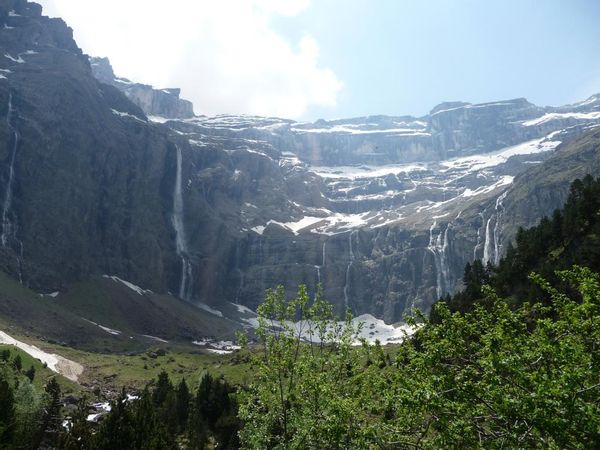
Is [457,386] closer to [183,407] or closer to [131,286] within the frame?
[183,407]

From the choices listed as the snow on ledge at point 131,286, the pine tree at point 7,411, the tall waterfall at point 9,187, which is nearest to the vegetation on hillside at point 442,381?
the pine tree at point 7,411

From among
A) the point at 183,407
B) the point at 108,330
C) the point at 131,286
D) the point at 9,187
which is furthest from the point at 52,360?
the point at 9,187

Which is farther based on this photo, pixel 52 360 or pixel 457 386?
pixel 52 360

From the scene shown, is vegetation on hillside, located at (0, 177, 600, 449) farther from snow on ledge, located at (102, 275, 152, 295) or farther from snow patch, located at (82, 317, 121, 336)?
snow on ledge, located at (102, 275, 152, 295)

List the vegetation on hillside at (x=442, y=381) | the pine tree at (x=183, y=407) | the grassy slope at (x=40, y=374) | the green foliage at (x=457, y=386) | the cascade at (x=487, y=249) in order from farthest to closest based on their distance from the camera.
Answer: the cascade at (x=487, y=249), the grassy slope at (x=40, y=374), the pine tree at (x=183, y=407), the vegetation on hillside at (x=442, y=381), the green foliage at (x=457, y=386)

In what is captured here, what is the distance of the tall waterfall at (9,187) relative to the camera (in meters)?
162

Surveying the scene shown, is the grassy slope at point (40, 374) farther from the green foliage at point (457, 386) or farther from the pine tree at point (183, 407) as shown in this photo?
the green foliage at point (457, 386)

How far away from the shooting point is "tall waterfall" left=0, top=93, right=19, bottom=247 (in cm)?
16250

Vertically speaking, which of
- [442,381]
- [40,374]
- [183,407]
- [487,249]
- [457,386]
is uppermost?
[442,381]

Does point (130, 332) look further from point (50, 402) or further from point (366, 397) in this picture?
point (366, 397)

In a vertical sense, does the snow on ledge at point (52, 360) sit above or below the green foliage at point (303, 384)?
below

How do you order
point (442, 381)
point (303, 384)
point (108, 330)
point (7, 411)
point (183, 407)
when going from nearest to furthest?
point (442, 381) → point (303, 384) → point (7, 411) → point (183, 407) → point (108, 330)

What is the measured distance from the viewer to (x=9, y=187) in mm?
172625

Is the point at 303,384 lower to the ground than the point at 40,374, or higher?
higher
